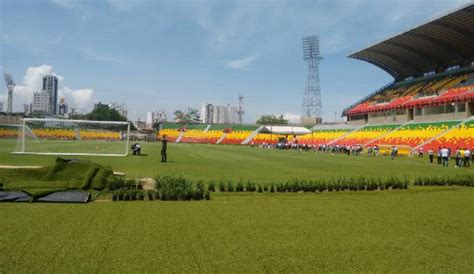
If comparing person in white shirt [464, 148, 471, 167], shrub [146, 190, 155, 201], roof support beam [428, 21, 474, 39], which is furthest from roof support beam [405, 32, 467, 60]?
shrub [146, 190, 155, 201]

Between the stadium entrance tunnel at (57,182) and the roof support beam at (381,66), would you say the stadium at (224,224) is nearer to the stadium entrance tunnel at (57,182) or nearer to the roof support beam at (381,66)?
the stadium entrance tunnel at (57,182)

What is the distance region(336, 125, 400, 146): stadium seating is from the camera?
191 ft

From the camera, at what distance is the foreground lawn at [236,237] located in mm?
5836

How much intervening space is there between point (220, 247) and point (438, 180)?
13411 mm

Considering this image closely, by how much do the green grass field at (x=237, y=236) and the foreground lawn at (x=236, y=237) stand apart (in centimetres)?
2

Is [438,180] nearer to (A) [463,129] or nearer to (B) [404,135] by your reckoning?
(A) [463,129]

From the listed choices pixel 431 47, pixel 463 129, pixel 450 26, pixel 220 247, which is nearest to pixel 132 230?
pixel 220 247

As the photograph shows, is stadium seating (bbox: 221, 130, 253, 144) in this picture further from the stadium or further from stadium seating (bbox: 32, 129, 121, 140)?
the stadium

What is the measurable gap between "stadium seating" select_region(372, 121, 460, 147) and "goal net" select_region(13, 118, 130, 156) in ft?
112

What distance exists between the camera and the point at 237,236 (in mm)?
7449

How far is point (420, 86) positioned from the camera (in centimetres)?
6494

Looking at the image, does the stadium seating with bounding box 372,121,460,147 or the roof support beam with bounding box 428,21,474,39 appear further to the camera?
the roof support beam with bounding box 428,21,474,39

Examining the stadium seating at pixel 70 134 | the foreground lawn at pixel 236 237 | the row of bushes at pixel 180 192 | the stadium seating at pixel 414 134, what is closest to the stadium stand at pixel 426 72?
the stadium seating at pixel 414 134

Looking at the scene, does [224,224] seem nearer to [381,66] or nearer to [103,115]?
[381,66]
